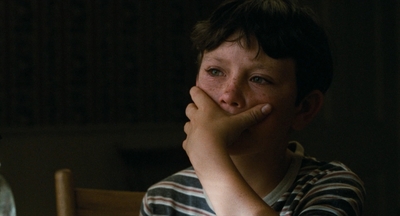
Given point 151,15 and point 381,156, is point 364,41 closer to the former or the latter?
point 381,156

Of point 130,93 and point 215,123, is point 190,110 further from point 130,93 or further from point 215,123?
point 130,93

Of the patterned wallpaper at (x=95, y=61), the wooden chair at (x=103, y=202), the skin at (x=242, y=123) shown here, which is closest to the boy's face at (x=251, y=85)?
the skin at (x=242, y=123)

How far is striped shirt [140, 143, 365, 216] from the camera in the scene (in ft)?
3.21

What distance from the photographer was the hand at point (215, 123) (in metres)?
0.93

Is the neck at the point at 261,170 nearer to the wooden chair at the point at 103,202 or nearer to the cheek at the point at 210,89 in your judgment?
the cheek at the point at 210,89

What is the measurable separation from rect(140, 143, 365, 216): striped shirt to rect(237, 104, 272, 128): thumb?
0.15 m

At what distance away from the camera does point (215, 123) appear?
948mm

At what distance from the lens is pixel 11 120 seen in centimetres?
213

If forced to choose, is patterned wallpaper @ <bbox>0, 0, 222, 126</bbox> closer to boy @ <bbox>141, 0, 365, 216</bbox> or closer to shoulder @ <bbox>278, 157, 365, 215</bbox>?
boy @ <bbox>141, 0, 365, 216</bbox>

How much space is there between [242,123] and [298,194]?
0.19 metres

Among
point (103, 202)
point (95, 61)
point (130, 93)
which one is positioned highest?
point (95, 61)

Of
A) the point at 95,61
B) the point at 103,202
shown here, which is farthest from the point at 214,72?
the point at 95,61

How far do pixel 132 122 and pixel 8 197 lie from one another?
1371 mm

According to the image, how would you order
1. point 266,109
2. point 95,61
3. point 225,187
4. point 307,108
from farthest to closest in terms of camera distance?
1. point 95,61
2. point 307,108
3. point 266,109
4. point 225,187
